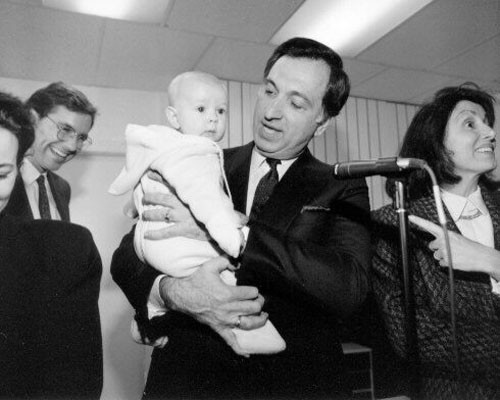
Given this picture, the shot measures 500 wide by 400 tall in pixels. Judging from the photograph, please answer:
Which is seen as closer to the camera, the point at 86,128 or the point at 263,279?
the point at 263,279

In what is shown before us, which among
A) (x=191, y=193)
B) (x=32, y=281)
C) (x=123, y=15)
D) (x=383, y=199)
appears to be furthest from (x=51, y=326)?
(x=383, y=199)

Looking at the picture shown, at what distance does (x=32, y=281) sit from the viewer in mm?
1051

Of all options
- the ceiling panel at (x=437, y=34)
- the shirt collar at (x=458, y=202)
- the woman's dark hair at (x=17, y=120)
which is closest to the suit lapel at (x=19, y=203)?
the woman's dark hair at (x=17, y=120)

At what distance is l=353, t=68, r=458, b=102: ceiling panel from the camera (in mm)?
3555

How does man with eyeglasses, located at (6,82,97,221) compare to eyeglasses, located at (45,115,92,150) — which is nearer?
man with eyeglasses, located at (6,82,97,221)

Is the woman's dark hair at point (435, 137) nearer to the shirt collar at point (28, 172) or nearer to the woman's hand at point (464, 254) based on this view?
the woman's hand at point (464, 254)

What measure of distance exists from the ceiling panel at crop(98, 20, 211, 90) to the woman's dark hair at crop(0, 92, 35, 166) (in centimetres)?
158

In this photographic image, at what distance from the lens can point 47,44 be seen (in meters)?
2.85

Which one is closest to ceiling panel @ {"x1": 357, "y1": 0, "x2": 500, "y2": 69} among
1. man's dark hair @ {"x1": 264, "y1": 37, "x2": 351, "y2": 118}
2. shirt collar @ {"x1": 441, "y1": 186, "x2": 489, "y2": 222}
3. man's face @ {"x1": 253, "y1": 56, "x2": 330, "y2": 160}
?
shirt collar @ {"x1": 441, "y1": 186, "x2": 489, "y2": 222}

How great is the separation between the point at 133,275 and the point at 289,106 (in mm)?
692

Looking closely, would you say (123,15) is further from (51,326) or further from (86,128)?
(51,326)

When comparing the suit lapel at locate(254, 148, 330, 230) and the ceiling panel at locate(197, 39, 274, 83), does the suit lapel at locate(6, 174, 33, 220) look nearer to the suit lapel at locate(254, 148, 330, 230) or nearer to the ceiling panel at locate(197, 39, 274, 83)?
the ceiling panel at locate(197, 39, 274, 83)

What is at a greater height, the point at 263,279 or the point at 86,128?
the point at 86,128

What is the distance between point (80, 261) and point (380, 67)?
298 cm
